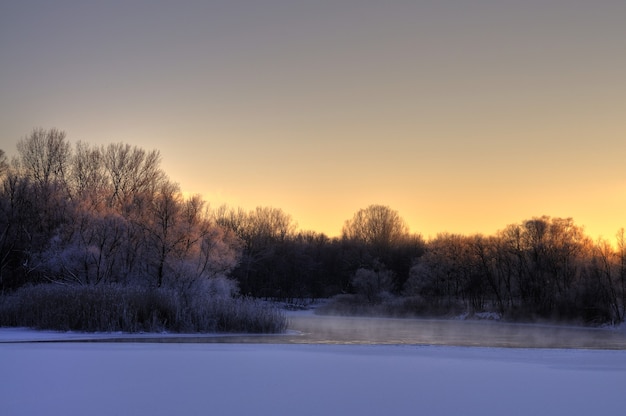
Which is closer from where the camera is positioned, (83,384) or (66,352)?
(83,384)

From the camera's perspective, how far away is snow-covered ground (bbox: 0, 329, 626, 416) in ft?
25.0

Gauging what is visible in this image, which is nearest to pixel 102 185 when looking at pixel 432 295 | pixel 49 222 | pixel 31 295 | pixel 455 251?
pixel 49 222

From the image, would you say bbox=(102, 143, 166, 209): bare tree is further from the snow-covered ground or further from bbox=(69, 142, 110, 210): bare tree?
the snow-covered ground

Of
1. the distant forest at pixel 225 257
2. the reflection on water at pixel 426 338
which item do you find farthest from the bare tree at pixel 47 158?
the reflection on water at pixel 426 338

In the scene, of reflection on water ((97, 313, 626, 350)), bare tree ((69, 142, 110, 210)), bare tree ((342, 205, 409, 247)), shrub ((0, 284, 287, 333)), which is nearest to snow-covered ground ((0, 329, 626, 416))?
reflection on water ((97, 313, 626, 350))

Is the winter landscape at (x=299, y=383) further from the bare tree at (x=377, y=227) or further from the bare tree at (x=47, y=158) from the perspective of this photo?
the bare tree at (x=377, y=227)

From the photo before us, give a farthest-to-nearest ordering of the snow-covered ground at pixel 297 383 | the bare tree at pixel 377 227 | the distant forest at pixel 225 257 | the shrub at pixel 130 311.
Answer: the bare tree at pixel 377 227
the distant forest at pixel 225 257
the shrub at pixel 130 311
the snow-covered ground at pixel 297 383

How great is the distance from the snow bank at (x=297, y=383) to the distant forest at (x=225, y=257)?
472 inches

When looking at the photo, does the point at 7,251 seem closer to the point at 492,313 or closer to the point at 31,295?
the point at 31,295

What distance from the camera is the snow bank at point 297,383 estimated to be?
7.62 metres

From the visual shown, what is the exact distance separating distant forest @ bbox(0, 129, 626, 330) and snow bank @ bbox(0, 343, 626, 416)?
12.0 metres

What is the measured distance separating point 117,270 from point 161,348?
2007 centimetres

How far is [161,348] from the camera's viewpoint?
14.8 meters

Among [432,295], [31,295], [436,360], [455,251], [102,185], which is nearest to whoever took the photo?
[436,360]
